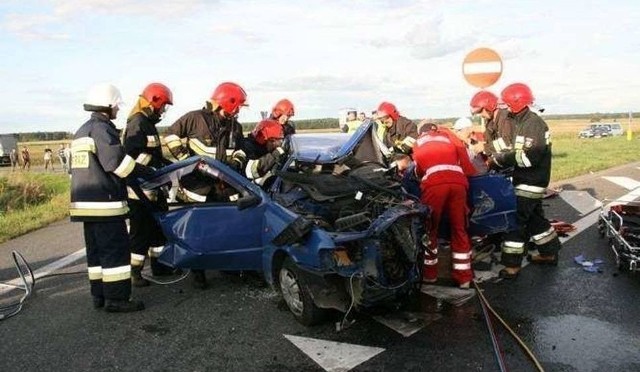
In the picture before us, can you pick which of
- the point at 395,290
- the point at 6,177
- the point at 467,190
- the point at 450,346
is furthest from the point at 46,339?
the point at 6,177

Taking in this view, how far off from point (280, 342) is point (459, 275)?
2.13 metres

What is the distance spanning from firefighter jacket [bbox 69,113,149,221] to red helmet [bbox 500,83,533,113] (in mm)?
4161

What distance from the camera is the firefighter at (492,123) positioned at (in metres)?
6.50

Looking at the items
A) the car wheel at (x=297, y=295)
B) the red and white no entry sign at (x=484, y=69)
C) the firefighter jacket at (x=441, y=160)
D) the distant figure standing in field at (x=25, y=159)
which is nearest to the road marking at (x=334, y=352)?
the car wheel at (x=297, y=295)

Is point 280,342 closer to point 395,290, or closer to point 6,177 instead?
point 395,290

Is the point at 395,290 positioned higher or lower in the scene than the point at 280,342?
higher

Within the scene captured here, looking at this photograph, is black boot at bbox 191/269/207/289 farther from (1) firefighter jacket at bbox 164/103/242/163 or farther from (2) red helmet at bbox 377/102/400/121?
(2) red helmet at bbox 377/102/400/121

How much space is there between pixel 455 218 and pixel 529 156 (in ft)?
4.17

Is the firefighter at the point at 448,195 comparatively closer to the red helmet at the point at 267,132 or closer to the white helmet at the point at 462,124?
the white helmet at the point at 462,124

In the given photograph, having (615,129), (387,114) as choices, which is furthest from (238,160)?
(615,129)

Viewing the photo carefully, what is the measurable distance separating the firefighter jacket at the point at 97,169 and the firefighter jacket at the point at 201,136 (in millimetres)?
Result: 1167

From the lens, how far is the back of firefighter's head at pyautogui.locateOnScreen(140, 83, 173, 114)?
6.32 meters

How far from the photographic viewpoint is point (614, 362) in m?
3.87

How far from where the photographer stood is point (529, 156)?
242 inches
